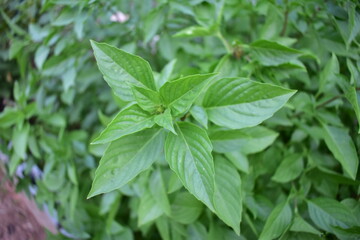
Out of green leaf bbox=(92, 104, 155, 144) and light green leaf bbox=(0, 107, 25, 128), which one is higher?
green leaf bbox=(92, 104, 155, 144)

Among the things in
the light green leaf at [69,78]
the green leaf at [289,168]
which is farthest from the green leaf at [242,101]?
the light green leaf at [69,78]

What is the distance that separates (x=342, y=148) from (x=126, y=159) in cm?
59

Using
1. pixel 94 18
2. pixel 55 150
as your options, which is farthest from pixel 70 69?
pixel 55 150

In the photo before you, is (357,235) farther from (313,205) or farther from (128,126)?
(128,126)

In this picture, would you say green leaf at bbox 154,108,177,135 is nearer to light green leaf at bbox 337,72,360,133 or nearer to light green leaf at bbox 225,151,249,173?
light green leaf at bbox 225,151,249,173

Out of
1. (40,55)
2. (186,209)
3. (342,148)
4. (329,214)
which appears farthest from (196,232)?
(40,55)

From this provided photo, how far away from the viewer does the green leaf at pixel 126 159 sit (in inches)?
21.8

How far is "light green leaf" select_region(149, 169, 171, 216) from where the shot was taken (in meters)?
0.87

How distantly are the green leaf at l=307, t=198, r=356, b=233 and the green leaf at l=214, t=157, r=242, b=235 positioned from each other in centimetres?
28

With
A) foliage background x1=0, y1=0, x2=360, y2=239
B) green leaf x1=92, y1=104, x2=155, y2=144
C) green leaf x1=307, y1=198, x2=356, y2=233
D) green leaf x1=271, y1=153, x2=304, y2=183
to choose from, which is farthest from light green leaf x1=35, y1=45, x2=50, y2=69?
green leaf x1=307, y1=198, x2=356, y2=233

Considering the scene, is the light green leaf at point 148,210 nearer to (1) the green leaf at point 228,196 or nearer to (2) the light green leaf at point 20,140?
(1) the green leaf at point 228,196

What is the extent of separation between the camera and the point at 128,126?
1.86ft

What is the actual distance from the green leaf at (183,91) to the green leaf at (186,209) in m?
0.40

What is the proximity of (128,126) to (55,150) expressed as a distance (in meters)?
0.76
